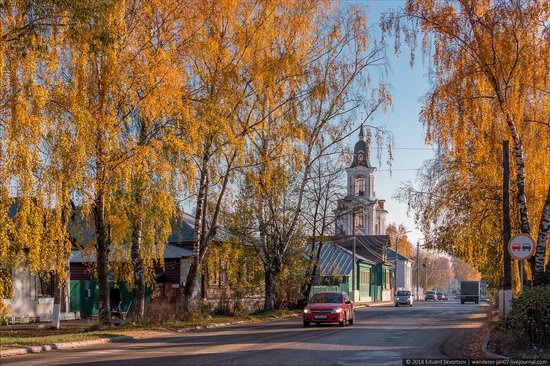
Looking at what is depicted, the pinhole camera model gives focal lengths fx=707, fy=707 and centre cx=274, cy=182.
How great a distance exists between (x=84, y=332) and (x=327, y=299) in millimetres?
11024

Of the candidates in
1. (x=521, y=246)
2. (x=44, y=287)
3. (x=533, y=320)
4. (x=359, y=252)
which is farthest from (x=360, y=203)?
(x=359, y=252)

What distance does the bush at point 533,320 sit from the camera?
16656mm

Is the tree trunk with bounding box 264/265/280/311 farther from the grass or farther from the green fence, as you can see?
the green fence

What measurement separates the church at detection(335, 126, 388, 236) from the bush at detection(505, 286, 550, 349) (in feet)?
65.4

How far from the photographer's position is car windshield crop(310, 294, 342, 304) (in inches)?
1227

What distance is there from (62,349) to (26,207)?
4.73 meters

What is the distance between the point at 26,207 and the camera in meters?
19.1

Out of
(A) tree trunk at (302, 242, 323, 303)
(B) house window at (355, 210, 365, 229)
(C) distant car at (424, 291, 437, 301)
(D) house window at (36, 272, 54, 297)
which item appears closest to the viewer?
(D) house window at (36, 272, 54, 297)

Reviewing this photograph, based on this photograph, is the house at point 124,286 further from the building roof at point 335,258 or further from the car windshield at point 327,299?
the building roof at point 335,258

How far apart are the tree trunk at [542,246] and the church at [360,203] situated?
1511 cm

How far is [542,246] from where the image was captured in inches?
876

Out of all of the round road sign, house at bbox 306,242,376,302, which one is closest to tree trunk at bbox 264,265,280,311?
house at bbox 306,242,376,302

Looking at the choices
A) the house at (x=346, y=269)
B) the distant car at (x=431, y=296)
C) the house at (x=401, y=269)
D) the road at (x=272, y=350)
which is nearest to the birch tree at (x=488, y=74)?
the road at (x=272, y=350)

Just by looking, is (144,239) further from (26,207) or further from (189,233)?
(189,233)
